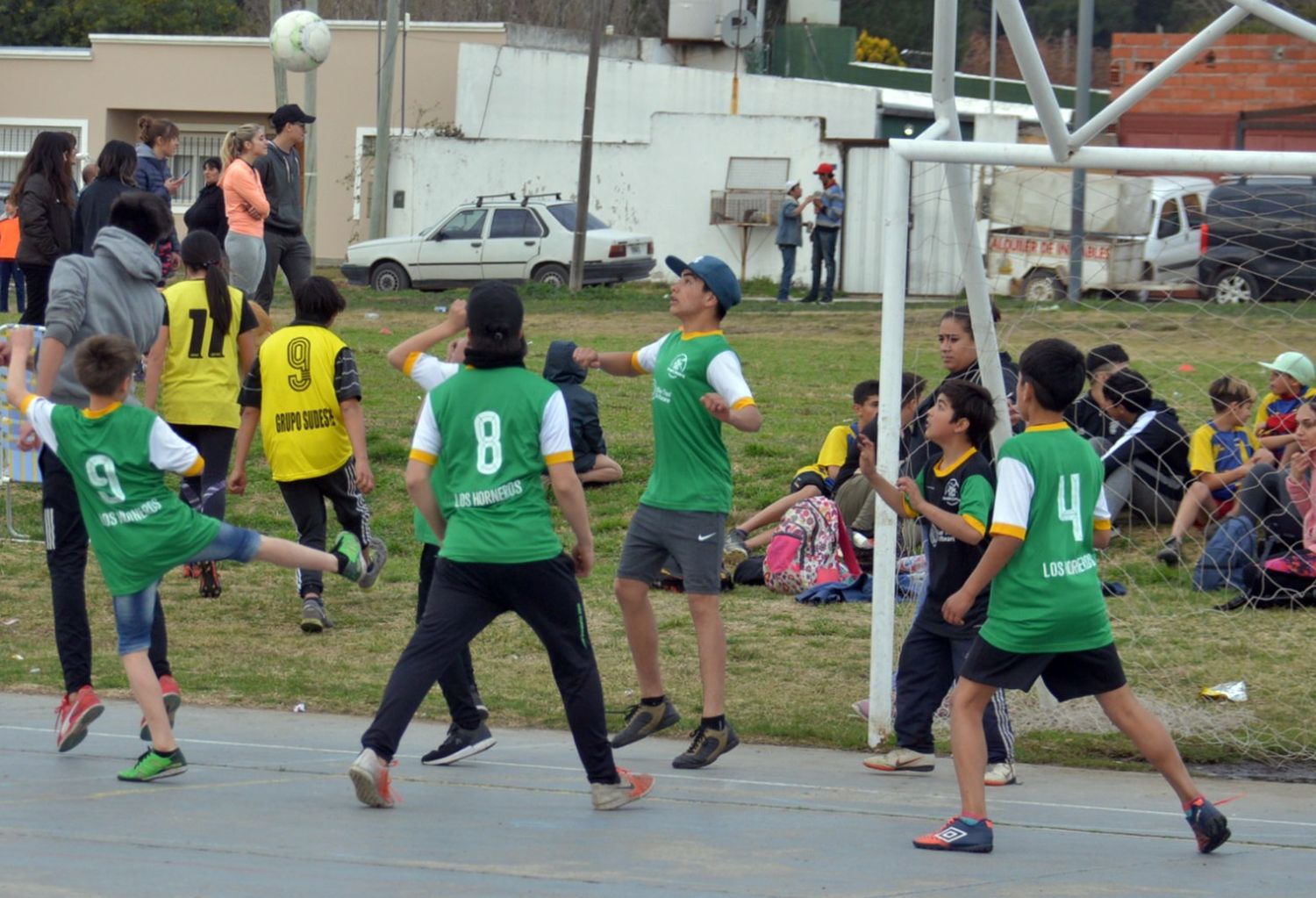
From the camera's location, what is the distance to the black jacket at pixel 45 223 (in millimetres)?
10922

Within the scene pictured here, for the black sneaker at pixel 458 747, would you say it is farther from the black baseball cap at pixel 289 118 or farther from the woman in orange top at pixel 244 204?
the black baseball cap at pixel 289 118

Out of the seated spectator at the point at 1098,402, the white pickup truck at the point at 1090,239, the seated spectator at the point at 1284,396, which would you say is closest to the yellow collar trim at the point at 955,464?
the white pickup truck at the point at 1090,239

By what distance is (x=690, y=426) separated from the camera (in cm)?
679

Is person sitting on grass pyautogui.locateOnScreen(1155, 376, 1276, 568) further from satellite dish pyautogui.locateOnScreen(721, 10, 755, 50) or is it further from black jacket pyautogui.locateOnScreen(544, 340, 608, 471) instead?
satellite dish pyautogui.locateOnScreen(721, 10, 755, 50)

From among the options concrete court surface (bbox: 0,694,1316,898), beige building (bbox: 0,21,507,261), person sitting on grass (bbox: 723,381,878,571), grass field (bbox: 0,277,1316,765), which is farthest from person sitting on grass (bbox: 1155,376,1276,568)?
beige building (bbox: 0,21,507,261)

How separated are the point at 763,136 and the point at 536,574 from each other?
2690 centimetres

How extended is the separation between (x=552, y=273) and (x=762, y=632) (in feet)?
62.4

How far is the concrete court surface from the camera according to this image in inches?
199

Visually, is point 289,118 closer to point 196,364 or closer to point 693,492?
point 196,364

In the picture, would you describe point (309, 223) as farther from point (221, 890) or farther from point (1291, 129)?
point (221, 890)

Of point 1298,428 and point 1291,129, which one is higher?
point 1291,129

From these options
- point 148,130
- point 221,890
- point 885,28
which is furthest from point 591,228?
point 885,28

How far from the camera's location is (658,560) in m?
6.89

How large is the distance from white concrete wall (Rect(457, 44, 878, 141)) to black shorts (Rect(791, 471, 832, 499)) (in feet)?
84.0
